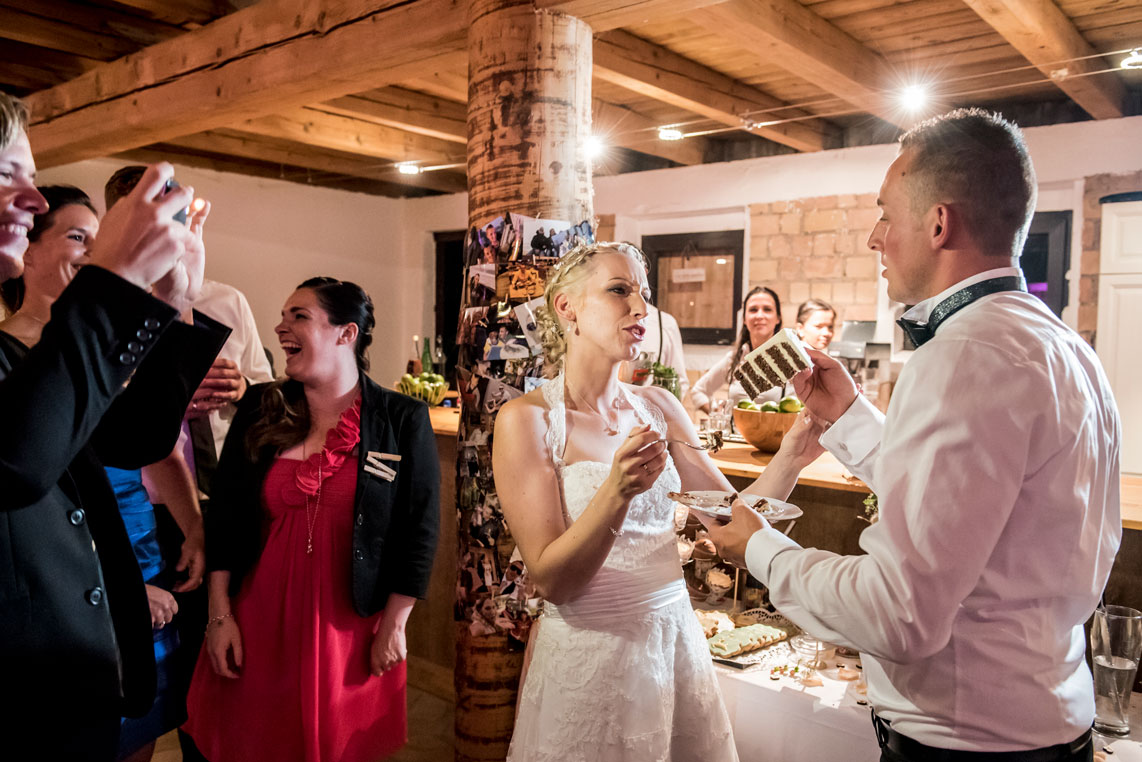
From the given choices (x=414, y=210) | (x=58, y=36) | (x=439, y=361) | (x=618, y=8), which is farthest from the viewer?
(x=414, y=210)

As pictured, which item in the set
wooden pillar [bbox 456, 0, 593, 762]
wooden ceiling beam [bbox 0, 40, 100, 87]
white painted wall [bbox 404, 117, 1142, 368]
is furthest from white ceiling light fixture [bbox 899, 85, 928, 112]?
wooden ceiling beam [bbox 0, 40, 100, 87]

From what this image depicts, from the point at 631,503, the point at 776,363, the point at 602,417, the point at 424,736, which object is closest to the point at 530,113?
the point at 602,417

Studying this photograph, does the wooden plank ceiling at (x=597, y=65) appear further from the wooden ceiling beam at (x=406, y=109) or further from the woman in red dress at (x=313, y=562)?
the woman in red dress at (x=313, y=562)

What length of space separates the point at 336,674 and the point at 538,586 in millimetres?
845

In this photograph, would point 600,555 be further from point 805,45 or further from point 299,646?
point 805,45

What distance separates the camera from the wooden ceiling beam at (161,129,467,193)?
20.3 ft

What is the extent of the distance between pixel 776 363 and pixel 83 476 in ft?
4.36

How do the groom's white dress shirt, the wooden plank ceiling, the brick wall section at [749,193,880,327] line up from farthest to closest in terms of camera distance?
the brick wall section at [749,193,880,327] → the wooden plank ceiling → the groom's white dress shirt

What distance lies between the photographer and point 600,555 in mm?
1556

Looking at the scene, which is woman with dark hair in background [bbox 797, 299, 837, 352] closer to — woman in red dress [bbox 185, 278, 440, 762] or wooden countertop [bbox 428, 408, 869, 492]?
wooden countertop [bbox 428, 408, 869, 492]

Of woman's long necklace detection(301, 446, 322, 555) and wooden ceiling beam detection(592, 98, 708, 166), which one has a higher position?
wooden ceiling beam detection(592, 98, 708, 166)

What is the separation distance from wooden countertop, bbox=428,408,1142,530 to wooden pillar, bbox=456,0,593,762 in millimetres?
808

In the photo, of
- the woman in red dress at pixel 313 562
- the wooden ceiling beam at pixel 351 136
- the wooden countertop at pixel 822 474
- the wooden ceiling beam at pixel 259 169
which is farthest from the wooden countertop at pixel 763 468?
the wooden ceiling beam at pixel 259 169

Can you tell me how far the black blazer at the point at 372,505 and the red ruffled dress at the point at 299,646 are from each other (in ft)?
0.13
